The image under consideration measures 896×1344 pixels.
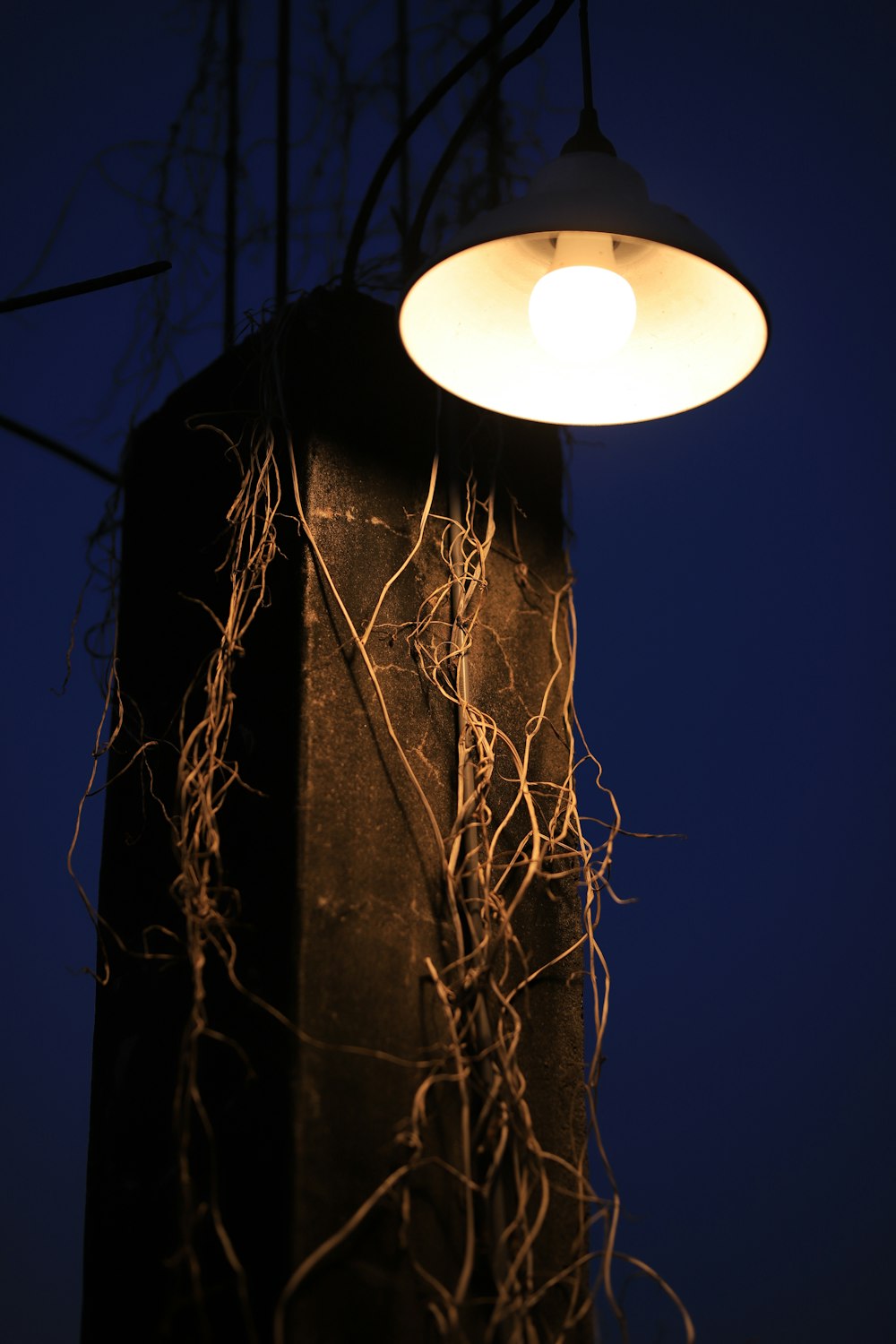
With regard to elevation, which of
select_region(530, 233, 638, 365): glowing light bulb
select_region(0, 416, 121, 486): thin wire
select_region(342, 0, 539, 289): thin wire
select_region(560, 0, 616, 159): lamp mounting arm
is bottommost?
select_region(530, 233, 638, 365): glowing light bulb

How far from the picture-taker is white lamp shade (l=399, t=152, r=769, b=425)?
1381 mm

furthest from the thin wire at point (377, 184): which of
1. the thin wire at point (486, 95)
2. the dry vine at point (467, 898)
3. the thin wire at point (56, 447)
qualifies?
the thin wire at point (56, 447)

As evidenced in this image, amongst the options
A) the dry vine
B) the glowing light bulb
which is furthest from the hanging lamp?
the dry vine

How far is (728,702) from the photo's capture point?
13.4 feet

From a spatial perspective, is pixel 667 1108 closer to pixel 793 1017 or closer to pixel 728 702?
pixel 793 1017

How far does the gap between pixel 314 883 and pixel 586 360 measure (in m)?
0.67

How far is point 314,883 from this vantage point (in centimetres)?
133

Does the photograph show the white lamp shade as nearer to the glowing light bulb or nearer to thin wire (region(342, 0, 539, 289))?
the glowing light bulb

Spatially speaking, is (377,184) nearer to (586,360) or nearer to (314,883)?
(586,360)

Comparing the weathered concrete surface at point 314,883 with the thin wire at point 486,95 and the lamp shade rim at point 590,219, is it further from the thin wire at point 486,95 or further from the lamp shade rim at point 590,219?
the lamp shade rim at point 590,219

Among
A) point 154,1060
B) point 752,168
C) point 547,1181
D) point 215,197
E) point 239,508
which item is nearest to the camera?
point 547,1181

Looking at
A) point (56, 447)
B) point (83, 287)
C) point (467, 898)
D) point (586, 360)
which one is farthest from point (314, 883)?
point (56, 447)

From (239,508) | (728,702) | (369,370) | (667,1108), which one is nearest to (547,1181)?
(239,508)

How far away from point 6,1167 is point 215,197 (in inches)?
107
